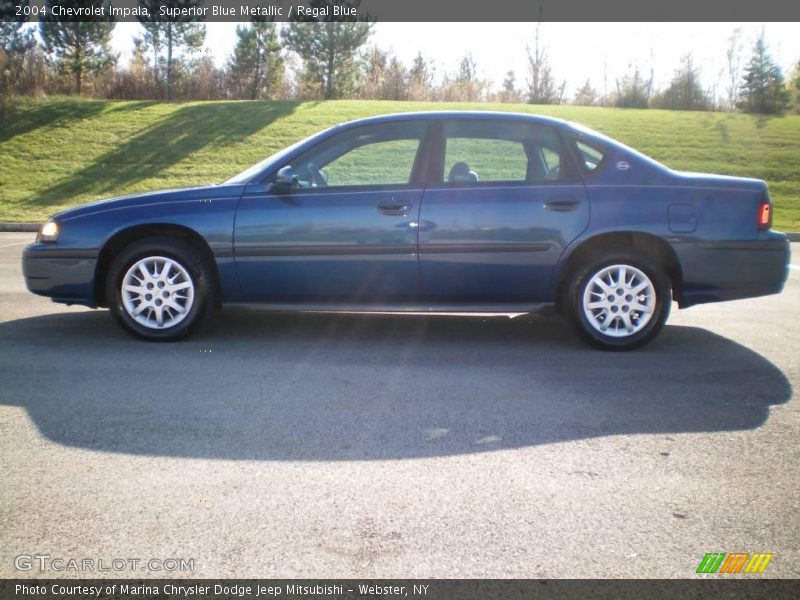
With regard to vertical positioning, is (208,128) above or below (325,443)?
above

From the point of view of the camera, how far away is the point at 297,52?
4172cm

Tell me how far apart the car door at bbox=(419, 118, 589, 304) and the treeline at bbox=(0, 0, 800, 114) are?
→ 107 feet

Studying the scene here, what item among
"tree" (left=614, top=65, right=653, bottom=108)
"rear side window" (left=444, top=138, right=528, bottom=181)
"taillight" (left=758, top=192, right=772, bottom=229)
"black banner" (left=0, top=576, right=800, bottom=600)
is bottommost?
"black banner" (left=0, top=576, right=800, bottom=600)

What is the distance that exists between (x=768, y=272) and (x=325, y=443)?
12.0ft

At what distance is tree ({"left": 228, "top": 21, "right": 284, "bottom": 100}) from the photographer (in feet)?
137

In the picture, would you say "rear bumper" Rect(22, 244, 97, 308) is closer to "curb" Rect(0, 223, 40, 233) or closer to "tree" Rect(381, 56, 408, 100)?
"curb" Rect(0, 223, 40, 233)

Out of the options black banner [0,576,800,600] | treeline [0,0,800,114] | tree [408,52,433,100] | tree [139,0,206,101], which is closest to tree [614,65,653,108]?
treeline [0,0,800,114]

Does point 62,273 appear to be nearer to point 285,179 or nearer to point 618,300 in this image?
point 285,179

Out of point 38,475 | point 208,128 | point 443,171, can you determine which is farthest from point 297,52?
point 38,475

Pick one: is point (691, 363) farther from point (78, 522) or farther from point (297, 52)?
point (297, 52)

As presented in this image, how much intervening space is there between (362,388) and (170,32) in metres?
38.5

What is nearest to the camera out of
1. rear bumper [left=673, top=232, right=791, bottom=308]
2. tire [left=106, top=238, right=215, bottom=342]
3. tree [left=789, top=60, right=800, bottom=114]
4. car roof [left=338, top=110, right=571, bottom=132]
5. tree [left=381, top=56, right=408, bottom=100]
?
rear bumper [left=673, top=232, right=791, bottom=308]

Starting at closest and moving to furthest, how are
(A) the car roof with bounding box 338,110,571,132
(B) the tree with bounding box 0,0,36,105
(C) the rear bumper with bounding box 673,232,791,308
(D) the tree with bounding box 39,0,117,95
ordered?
(C) the rear bumper with bounding box 673,232,791,308
(A) the car roof with bounding box 338,110,571,132
(B) the tree with bounding box 0,0,36,105
(D) the tree with bounding box 39,0,117,95

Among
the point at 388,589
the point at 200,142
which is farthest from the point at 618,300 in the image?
the point at 200,142
